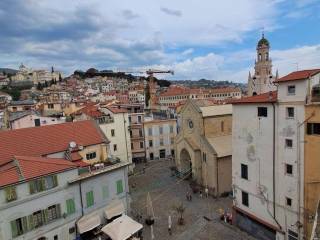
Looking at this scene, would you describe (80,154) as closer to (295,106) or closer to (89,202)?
(89,202)

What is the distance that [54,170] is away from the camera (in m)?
24.2

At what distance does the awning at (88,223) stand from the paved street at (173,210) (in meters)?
5.30

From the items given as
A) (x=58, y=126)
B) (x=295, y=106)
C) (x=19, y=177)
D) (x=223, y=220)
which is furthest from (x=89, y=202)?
(x=295, y=106)

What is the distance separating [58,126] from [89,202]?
11124 millimetres

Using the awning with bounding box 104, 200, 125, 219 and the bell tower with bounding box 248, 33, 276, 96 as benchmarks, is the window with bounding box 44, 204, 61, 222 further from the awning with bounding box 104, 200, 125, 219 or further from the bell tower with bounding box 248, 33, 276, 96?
the bell tower with bounding box 248, 33, 276, 96

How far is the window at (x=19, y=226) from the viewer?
21872mm

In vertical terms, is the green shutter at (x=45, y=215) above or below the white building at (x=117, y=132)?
below

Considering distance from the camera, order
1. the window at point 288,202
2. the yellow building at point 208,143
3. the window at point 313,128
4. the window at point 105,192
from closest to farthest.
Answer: the window at point 313,128 < the window at point 288,202 < the window at point 105,192 < the yellow building at point 208,143

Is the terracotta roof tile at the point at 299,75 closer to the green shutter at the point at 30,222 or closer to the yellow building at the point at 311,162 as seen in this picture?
the yellow building at the point at 311,162

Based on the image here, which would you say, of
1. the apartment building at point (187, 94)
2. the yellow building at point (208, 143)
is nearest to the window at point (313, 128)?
the yellow building at point (208, 143)

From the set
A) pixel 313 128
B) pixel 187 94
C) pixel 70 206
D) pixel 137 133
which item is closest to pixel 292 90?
pixel 313 128

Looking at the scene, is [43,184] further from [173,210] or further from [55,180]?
[173,210]

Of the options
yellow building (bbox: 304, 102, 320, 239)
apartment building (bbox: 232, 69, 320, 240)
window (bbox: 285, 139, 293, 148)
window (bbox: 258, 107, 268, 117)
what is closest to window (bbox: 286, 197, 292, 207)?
apartment building (bbox: 232, 69, 320, 240)

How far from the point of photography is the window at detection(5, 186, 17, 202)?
21391 mm
